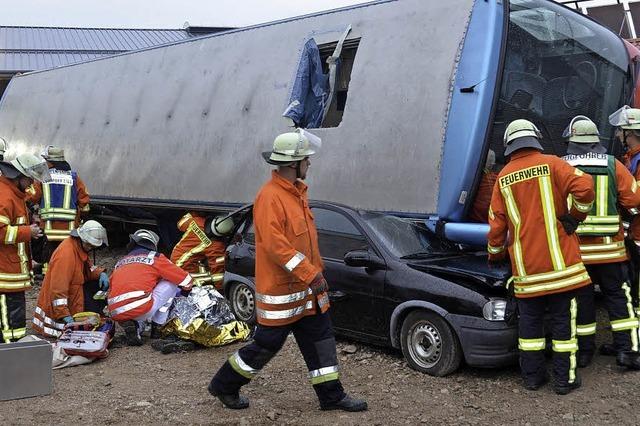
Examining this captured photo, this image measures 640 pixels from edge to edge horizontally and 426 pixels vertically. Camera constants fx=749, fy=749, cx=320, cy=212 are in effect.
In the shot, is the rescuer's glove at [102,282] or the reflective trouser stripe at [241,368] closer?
the reflective trouser stripe at [241,368]

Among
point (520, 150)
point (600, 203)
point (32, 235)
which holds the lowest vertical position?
point (32, 235)

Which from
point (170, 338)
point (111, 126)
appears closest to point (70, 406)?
point (170, 338)

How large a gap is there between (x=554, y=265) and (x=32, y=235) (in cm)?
408

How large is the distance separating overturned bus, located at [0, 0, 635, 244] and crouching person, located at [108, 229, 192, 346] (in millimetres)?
1880

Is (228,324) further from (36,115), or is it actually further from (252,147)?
(36,115)

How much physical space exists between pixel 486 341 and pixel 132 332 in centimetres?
322

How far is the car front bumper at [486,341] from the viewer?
5.24 meters

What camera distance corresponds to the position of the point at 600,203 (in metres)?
5.56

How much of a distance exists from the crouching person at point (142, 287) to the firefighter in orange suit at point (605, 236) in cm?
339

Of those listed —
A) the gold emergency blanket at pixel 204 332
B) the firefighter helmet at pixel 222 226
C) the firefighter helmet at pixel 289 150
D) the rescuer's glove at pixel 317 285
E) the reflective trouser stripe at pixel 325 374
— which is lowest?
the gold emergency blanket at pixel 204 332

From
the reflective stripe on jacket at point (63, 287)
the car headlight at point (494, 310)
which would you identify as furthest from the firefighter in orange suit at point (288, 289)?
the reflective stripe on jacket at point (63, 287)

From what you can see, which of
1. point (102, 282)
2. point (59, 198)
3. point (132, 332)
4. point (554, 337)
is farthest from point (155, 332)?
point (554, 337)

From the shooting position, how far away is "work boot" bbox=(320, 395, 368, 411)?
189 inches

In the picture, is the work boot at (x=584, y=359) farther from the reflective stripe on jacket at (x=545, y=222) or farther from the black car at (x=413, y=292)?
the reflective stripe on jacket at (x=545, y=222)
